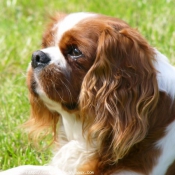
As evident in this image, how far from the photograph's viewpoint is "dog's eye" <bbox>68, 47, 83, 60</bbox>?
4.18 metres

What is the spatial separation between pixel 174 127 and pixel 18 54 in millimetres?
2915

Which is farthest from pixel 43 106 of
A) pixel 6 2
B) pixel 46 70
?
pixel 6 2

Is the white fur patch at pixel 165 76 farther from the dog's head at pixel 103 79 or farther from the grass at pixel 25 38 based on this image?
the grass at pixel 25 38

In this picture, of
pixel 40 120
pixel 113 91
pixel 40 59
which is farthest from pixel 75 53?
pixel 40 120

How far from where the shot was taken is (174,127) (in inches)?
167

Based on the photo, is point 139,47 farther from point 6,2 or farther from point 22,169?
point 6,2

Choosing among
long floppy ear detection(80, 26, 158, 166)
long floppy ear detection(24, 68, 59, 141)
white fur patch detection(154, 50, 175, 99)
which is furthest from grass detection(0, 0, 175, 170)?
white fur patch detection(154, 50, 175, 99)

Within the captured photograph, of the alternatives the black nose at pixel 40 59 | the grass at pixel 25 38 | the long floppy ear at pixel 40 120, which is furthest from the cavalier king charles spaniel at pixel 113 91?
the grass at pixel 25 38

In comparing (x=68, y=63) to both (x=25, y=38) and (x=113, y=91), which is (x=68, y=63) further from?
(x=25, y=38)

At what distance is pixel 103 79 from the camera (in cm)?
422

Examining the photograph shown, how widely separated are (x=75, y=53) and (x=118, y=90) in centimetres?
38

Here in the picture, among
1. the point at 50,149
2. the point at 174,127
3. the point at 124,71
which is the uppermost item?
the point at 124,71

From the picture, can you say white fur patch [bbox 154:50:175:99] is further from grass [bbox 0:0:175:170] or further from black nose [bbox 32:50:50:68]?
grass [bbox 0:0:175:170]

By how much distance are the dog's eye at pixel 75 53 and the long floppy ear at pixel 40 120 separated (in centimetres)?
44
